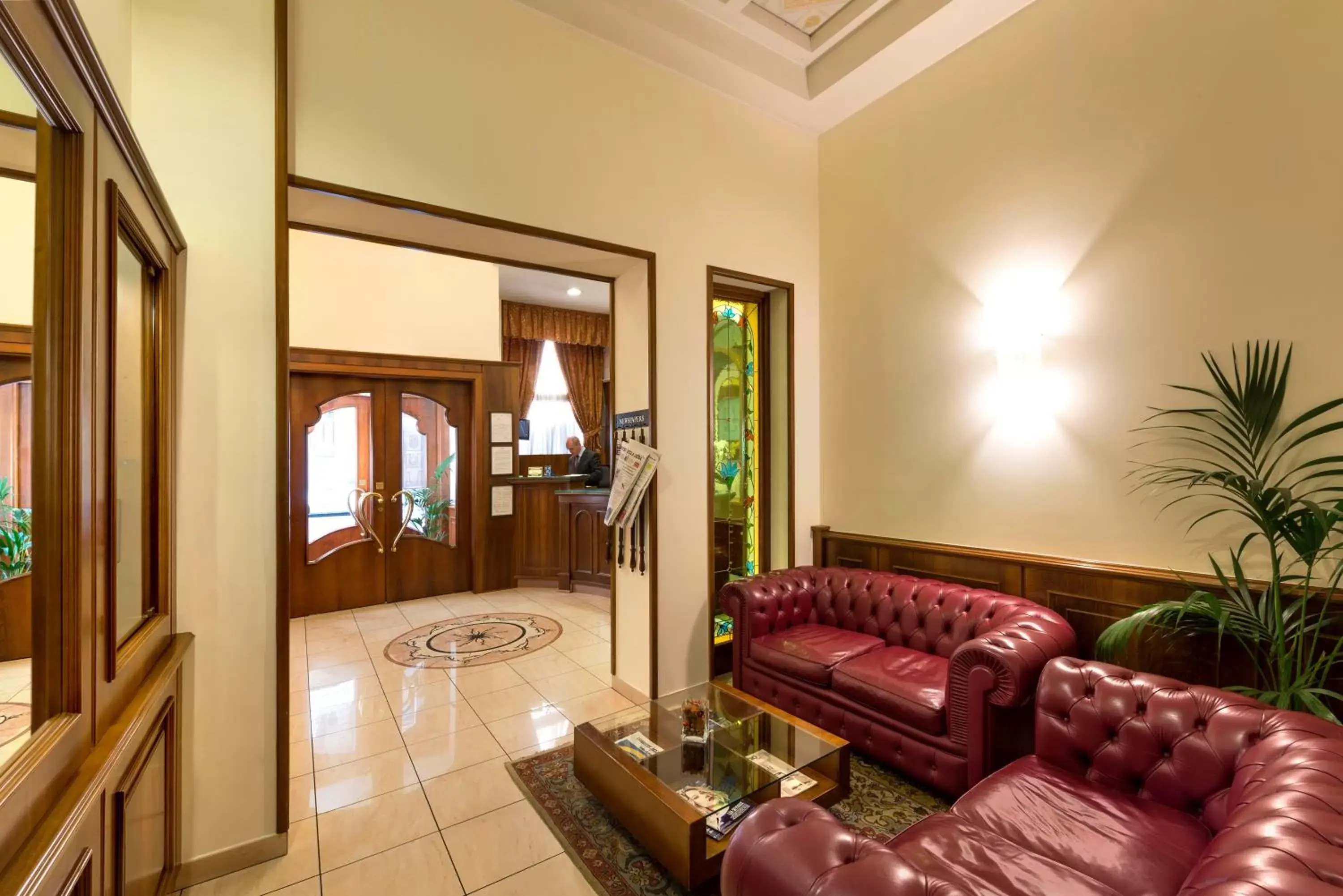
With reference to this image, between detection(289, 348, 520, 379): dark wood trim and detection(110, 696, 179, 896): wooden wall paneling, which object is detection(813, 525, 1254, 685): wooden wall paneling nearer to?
detection(110, 696, 179, 896): wooden wall paneling

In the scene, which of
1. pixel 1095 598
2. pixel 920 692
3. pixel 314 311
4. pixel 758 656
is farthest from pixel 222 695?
pixel 314 311

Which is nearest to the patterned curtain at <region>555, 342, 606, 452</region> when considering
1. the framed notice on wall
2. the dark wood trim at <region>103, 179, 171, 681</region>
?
the framed notice on wall

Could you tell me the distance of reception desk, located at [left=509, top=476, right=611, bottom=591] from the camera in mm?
6203

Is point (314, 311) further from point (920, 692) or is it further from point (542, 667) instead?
point (920, 692)

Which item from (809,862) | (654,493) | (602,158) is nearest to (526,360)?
(602,158)

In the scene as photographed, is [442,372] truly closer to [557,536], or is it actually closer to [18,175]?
[557,536]

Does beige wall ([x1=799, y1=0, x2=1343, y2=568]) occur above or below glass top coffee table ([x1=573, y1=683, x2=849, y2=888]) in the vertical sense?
above

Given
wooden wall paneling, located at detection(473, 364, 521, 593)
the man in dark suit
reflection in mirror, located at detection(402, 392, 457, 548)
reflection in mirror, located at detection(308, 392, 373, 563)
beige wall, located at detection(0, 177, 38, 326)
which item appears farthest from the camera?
the man in dark suit

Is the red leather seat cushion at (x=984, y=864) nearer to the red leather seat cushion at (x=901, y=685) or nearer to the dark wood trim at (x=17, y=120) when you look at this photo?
the red leather seat cushion at (x=901, y=685)

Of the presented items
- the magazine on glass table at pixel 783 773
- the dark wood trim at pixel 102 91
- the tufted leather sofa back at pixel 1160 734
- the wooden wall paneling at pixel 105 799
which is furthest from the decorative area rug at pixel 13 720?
the tufted leather sofa back at pixel 1160 734

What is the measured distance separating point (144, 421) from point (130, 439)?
177mm

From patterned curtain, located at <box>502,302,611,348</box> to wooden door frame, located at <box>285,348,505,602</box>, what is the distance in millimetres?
2220

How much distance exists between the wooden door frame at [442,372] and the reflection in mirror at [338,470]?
12.2 inches

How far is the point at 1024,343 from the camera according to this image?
3.05 meters
